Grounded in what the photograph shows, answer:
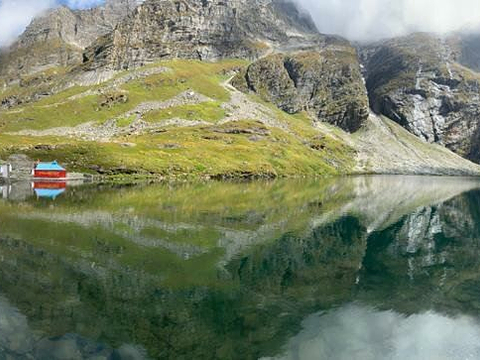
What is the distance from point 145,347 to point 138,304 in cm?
597

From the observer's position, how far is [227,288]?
33.7 meters

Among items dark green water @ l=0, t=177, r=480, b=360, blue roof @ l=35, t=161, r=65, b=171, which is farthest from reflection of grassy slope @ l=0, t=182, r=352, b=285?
blue roof @ l=35, t=161, r=65, b=171

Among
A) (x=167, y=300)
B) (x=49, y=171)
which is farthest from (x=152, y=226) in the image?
(x=49, y=171)

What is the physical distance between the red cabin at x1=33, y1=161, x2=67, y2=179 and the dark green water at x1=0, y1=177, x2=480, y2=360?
6487 centimetres

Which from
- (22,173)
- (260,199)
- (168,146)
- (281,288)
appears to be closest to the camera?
(281,288)

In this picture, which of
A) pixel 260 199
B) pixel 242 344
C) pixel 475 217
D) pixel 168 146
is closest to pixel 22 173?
pixel 168 146

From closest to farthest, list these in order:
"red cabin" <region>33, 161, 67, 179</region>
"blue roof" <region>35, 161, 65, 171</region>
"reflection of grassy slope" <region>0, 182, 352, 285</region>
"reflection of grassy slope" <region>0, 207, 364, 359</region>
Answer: "reflection of grassy slope" <region>0, 207, 364, 359</region>
"reflection of grassy slope" <region>0, 182, 352, 285</region>
"red cabin" <region>33, 161, 67, 179</region>
"blue roof" <region>35, 161, 65, 171</region>

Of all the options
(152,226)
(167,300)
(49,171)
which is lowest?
(152,226)

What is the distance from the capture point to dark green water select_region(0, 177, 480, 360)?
24.5 meters

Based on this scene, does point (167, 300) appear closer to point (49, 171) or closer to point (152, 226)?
point (152, 226)

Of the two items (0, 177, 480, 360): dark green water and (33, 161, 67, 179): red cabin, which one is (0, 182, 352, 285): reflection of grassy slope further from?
(33, 161, 67, 179): red cabin

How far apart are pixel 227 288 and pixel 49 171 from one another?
10988 cm

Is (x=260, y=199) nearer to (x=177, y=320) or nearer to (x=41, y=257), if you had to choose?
(x=41, y=257)

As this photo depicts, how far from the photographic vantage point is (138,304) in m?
28.9
